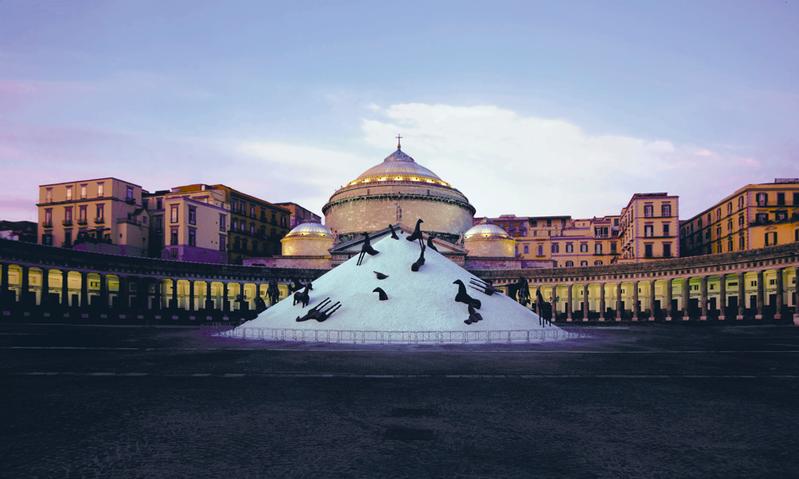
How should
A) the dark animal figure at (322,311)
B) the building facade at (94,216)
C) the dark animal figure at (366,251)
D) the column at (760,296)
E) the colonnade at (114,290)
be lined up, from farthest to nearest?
the building facade at (94,216) → the column at (760,296) → the colonnade at (114,290) → the dark animal figure at (366,251) → the dark animal figure at (322,311)

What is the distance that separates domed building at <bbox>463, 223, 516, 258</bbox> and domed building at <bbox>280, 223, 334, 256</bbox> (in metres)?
24.6

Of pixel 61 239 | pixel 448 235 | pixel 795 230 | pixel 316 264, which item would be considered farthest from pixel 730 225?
pixel 61 239

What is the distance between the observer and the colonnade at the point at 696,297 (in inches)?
2292

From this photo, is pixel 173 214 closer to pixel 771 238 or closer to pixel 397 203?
pixel 397 203

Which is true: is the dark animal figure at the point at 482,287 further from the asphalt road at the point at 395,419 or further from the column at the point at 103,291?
the column at the point at 103,291

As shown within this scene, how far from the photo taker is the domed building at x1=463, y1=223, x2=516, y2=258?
302ft

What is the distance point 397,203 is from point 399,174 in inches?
259

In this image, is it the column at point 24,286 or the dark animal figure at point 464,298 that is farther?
the column at point 24,286

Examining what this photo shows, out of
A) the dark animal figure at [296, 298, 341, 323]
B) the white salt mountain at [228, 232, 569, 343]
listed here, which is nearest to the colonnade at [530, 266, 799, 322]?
the white salt mountain at [228, 232, 569, 343]

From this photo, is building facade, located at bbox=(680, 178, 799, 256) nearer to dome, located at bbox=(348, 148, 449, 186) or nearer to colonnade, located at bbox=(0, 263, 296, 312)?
dome, located at bbox=(348, 148, 449, 186)

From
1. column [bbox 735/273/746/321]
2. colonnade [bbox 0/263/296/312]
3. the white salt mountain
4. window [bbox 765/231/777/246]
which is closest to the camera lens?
the white salt mountain

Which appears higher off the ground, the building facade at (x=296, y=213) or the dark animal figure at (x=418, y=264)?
the building facade at (x=296, y=213)

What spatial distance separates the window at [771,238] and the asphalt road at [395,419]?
7060 cm

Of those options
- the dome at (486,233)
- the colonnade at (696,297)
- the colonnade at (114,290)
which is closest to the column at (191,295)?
the colonnade at (114,290)
